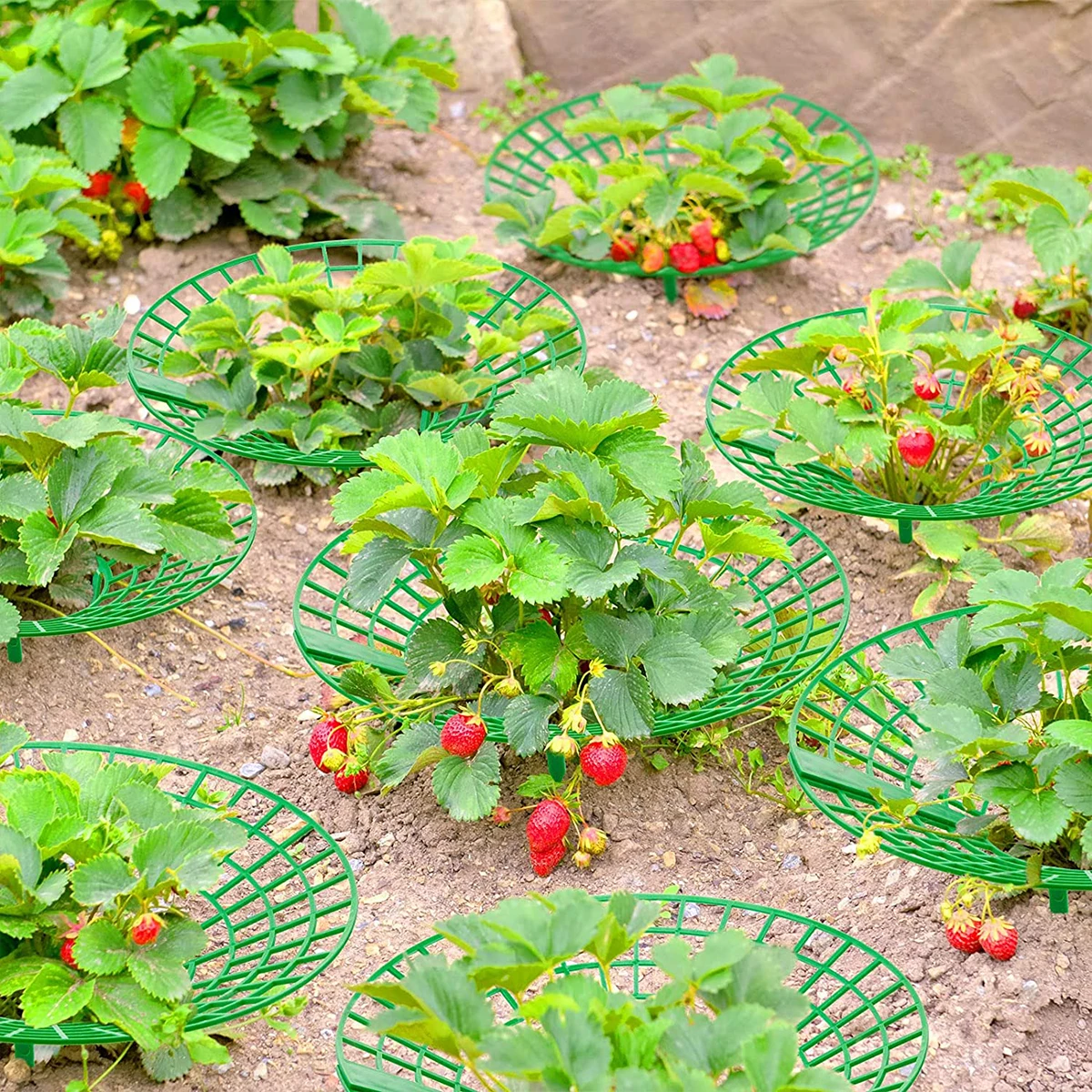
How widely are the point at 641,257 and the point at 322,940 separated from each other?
2.17 m

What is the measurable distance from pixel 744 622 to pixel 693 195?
1453 mm

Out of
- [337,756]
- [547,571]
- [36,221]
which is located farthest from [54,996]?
[36,221]

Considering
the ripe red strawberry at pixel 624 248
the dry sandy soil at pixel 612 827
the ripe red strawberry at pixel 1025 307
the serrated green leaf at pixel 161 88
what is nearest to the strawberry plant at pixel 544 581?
the dry sandy soil at pixel 612 827

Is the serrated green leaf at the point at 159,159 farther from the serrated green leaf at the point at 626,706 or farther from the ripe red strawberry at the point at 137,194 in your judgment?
the serrated green leaf at the point at 626,706

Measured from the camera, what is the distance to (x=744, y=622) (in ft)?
10.9

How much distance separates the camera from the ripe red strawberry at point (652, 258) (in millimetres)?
4293

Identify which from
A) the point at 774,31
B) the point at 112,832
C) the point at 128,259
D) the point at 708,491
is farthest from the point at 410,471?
the point at 774,31

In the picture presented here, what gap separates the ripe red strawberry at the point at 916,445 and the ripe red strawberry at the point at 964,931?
1.03 meters

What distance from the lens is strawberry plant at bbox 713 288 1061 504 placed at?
334cm

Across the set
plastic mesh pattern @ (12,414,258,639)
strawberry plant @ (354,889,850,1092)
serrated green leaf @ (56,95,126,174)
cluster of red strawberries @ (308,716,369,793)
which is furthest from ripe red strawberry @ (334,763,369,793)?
serrated green leaf @ (56,95,126,174)

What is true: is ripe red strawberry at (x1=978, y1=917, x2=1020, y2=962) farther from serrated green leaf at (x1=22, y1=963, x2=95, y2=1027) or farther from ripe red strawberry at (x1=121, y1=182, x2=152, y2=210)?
ripe red strawberry at (x1=121, y1=182, x2=152, y2=210)

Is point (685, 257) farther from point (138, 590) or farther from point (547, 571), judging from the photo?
point (547, 571)

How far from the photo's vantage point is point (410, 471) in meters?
2.76

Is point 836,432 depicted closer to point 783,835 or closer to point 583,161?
point 783,835
